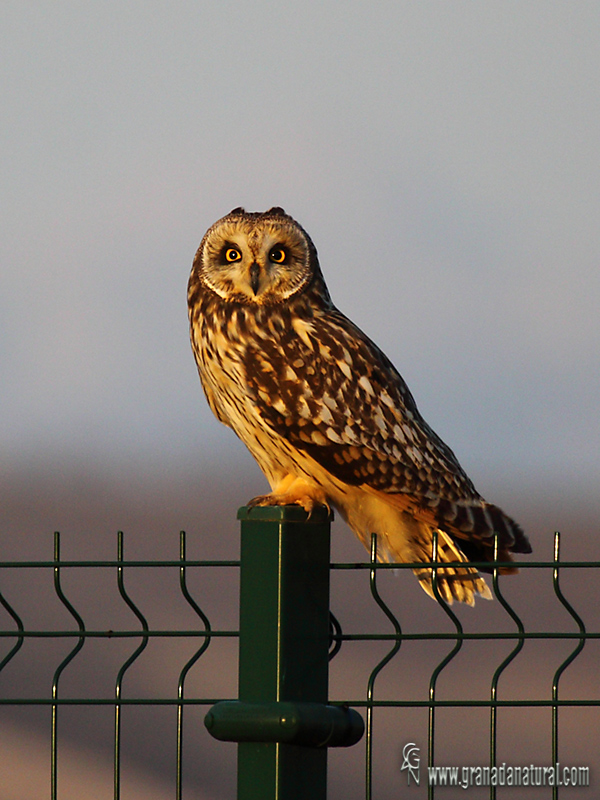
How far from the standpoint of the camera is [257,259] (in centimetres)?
435

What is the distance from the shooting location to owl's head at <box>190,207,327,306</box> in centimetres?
436

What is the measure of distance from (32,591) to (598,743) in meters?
11.9

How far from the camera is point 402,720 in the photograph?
47.9ft

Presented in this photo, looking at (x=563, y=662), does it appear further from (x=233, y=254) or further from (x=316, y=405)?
(x=233, y=254)

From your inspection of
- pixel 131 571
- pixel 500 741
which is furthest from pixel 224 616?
pixel 500 741

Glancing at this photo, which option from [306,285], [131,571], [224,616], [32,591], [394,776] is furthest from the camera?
[131,571]

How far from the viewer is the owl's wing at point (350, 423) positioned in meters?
4.09

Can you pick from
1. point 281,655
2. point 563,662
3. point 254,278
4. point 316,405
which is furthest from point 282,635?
point 254,278

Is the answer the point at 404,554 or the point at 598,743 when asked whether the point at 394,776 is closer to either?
the point at 598,743

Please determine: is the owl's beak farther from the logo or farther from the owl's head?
the logo

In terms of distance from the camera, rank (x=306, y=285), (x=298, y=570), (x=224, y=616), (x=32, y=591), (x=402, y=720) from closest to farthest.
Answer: (x=298, y=570), (x=306, y=285), (x=402, y=720), (x=224, y=616), (x=32, y=591)

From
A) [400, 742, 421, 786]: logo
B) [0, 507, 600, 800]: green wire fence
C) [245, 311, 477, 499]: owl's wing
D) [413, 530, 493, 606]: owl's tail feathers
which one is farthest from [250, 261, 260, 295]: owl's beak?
[400, 742, 421, 786]: logo

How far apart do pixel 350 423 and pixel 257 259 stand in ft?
2.44

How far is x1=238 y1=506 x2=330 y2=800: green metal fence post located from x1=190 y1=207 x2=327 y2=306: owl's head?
5.87 feet
